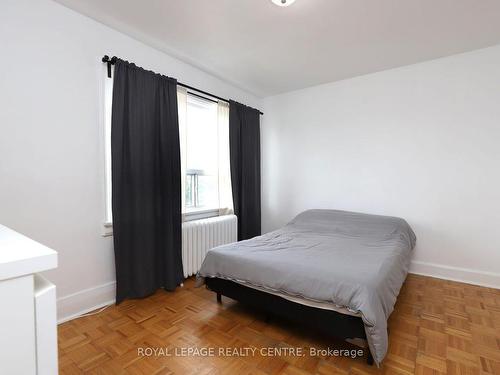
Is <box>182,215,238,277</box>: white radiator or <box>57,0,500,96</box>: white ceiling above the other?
<box>57,0,500,96</box>: white ceiling

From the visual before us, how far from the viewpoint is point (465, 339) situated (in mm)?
1856

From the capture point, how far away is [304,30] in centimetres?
238

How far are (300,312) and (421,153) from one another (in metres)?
2.47

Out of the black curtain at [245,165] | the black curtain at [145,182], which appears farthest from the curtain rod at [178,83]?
the black curtain at [245,165]

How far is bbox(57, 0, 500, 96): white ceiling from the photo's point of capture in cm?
206

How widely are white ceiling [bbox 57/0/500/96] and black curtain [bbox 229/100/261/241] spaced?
0.71m

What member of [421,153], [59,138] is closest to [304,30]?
[421,153]

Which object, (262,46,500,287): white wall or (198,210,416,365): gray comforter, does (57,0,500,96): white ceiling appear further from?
(198,210,416,365): gray comforter

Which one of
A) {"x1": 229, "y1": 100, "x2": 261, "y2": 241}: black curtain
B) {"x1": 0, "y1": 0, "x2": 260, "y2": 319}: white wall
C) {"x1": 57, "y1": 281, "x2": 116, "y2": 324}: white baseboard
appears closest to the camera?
{"x1": 0, "y1": 0, "x2": 260, "y2": 319}: white wall

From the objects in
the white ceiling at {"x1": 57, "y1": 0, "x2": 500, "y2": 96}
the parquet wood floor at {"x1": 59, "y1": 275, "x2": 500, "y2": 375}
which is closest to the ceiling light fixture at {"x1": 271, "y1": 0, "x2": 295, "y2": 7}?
the white ceiling at {"x1": 57, "y1": 0, "x2": 500, "y2": 96}

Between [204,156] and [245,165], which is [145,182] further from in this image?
[245,165]

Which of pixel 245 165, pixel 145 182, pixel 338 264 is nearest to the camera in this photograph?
pixel 338 264

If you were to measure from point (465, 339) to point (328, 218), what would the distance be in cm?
171

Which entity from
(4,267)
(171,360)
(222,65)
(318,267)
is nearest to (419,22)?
(222,65)
